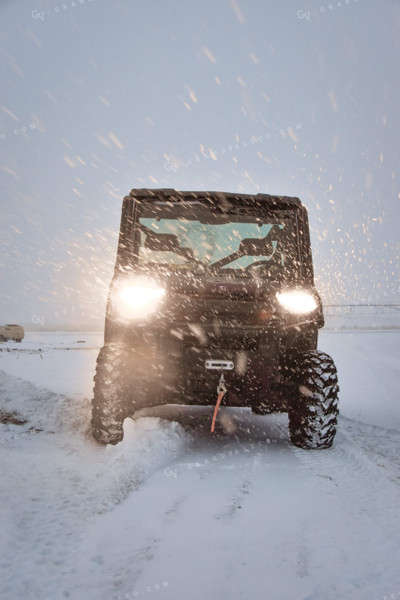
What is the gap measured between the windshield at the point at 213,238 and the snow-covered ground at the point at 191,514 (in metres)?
1.59

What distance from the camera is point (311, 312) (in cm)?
353

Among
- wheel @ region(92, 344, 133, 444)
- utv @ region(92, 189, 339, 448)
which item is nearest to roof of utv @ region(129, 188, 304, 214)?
utv @ region(92, 189, 339, 448)

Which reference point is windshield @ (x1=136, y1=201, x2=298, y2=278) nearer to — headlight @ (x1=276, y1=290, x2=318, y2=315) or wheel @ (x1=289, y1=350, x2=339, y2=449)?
headlight @ (x1=276, y1=290, x2=318, y2=315)

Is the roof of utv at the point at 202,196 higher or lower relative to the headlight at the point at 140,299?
higher

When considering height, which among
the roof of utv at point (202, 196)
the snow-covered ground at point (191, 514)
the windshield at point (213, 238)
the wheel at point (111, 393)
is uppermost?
the roof of utv at point (202, 196)

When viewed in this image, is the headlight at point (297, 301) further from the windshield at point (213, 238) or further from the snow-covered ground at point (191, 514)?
the snow-covered ground at point (191, 514)

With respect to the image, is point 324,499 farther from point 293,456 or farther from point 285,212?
point 285,212

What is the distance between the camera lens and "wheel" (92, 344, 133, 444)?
320 cm

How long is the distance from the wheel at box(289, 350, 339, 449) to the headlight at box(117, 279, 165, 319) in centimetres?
138

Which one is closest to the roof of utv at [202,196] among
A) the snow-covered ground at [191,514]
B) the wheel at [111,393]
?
the wheel at [111,393]

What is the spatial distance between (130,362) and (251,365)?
0.99 meters

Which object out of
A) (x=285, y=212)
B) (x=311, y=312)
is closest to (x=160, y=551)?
(x=311, y=312)

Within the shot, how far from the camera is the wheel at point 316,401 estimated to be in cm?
331

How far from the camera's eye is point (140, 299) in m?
3.31
